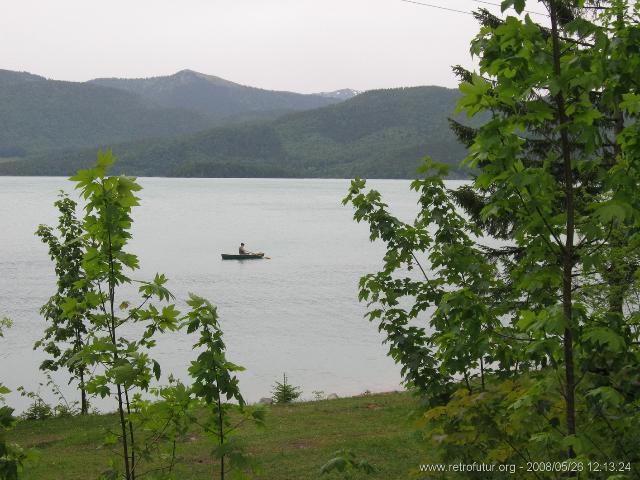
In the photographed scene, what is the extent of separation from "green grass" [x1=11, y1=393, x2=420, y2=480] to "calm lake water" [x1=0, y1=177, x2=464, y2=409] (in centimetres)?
566

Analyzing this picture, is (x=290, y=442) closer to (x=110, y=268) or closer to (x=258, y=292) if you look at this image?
(x=110, y=268)

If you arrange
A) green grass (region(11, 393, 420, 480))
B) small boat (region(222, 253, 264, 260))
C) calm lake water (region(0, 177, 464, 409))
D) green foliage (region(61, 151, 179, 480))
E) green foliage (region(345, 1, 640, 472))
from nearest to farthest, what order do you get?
green foliage (region(345, 1, 640, 472))
green foliage (region(61, 151, 179, 480))
green grass (region(11, 393, 420, 480))
calm lake water (region(0, 177, 464, 409))
small boat (region(222, 253, 264, 260))

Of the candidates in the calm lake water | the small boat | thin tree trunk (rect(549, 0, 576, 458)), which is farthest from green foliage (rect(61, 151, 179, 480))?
the small boat

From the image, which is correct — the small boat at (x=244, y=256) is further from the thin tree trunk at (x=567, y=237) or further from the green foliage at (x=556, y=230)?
the thin tree trunk at (x=567, y=237)

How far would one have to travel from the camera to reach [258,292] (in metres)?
42.8

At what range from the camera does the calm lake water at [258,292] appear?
24109 mm

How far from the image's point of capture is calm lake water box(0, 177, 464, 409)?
24.1 metres

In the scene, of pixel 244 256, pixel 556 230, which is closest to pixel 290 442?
pixel 556 230

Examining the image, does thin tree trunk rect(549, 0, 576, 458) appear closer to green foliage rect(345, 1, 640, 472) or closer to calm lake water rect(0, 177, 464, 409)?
green foliage rect(345, 1, 640, 472)

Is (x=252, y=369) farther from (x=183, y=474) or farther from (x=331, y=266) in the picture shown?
(x=331, y=266)

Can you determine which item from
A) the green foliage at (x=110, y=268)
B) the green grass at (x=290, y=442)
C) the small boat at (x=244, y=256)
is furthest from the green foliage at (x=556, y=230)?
the small boat at (x=244, y=256)

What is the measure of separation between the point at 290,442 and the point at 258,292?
3155 cm

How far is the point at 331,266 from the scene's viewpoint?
2114 inches

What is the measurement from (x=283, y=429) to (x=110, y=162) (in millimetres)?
9443
